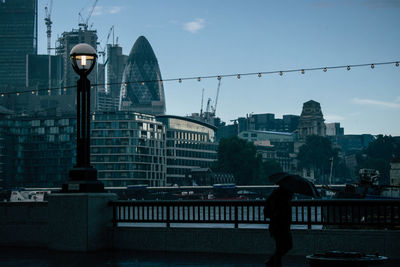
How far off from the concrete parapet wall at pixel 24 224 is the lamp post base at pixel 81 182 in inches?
76.8

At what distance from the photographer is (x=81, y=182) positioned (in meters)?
21.5

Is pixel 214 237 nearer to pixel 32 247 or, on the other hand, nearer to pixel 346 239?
pixel 346 239

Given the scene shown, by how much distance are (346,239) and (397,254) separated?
1.45 metres

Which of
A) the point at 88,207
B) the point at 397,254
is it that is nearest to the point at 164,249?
the point at 88,207

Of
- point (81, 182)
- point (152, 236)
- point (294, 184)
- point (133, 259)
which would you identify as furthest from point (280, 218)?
point (81, 182)

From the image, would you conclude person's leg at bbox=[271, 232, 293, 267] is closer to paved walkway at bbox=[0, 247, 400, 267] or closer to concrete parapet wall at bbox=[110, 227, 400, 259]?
paved walkway at bbox=[0, 247, 400, 267]

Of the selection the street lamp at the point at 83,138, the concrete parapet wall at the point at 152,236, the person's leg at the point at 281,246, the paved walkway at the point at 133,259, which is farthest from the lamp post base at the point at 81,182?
the person's leg at the point at 281,246

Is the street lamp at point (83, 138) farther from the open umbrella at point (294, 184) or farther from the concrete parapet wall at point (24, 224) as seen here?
the open umbrella at point (294, 184)

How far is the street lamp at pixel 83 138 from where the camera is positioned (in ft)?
70.9

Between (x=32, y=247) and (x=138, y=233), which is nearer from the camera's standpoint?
(x=138, y=233)

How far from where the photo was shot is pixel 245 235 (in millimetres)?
20359

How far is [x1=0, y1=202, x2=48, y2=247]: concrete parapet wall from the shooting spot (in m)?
23.4

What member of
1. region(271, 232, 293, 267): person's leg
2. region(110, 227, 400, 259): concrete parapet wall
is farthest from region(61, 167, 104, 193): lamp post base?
region(271, 232, 293, 267): person's leg

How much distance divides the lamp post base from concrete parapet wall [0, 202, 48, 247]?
195 centimetres
